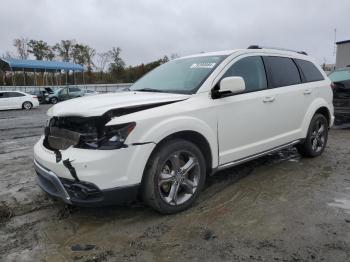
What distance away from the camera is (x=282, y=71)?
5488mm

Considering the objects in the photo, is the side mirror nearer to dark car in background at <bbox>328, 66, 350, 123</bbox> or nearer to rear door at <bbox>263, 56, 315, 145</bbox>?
rear door at <bbox>263, 56, 315, 145</bbox>

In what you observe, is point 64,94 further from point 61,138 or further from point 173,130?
point 173,130

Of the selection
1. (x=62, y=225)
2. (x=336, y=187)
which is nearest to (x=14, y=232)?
(x=62, y=225)

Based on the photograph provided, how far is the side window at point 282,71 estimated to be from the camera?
5.24 metres

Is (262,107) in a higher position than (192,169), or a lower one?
higher

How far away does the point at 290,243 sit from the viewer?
329 centimetres

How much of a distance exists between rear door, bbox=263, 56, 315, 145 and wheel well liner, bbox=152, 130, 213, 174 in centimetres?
138

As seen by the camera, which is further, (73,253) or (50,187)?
(50,187)

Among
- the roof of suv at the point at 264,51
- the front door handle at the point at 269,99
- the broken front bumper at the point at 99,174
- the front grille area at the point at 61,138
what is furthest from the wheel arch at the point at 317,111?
the front grille area at the point at 61,138

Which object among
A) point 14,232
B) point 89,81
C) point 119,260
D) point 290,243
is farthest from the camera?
point 89,81

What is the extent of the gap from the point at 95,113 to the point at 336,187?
3224 mm

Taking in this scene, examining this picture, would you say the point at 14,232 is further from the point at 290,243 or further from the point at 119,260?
the point at 290,243

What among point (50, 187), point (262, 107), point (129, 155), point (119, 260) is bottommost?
point (119, 260)

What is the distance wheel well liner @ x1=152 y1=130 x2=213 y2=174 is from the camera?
393 centimetres
